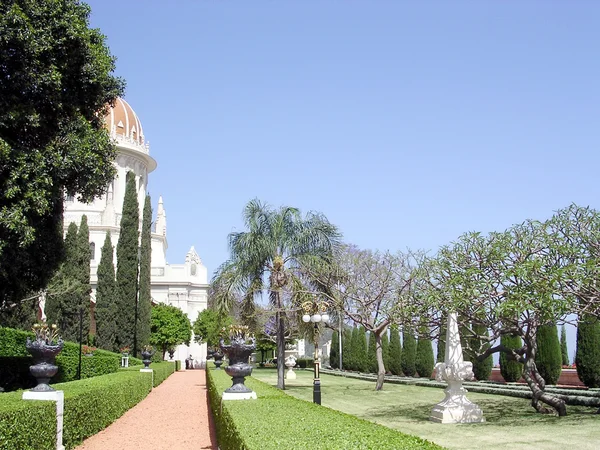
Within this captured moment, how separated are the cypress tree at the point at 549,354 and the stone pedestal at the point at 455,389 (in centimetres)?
1360

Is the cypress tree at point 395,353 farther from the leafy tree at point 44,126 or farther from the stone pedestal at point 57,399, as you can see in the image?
the stone pedestal at point 57,399

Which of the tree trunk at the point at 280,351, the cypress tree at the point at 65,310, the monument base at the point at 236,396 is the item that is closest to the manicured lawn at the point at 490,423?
the tree trunk at the point at 280,351

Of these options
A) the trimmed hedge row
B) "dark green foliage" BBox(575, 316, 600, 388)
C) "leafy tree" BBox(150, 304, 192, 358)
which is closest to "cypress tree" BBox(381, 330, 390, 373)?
"dark green foliage" BBox(575, 316, 600, 388)

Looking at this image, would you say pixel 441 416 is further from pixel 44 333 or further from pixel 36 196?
pixel 36 196

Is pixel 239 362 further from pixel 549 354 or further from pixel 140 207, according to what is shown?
pixel 140 207

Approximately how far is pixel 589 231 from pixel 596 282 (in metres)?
1.31

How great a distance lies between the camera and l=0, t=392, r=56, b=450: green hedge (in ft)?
29.2

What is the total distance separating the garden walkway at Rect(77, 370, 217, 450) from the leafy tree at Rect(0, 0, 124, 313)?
4.26 meters

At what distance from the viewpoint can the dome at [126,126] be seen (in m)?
72.4

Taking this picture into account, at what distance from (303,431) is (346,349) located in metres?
43.8

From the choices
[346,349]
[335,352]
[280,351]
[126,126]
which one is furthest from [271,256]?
[126,126]

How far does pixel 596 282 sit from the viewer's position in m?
15.0

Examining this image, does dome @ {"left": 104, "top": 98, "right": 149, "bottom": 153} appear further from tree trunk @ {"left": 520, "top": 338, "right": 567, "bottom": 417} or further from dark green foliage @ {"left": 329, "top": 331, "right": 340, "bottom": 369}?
tree trunk @ {"left": 520, "top": 338, "right": 567, "bottom": 417}

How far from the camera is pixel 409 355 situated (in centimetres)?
4075
